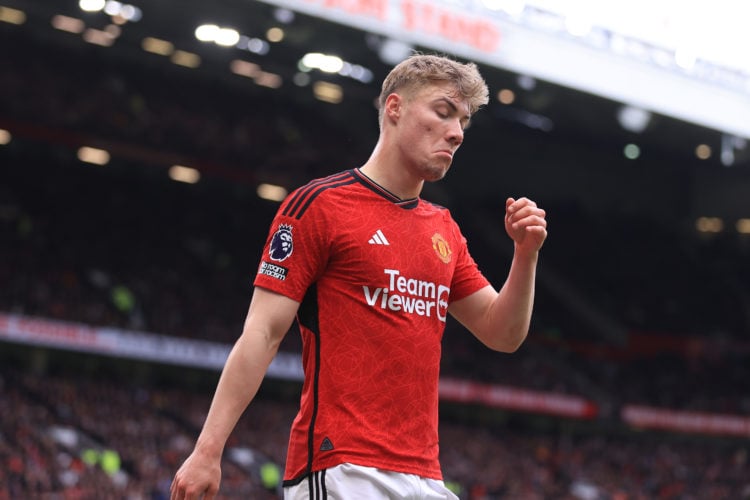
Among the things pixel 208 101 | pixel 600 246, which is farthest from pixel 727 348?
pixel 208 101

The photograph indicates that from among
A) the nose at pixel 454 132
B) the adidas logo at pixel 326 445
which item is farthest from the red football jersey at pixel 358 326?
the nose at pixel 454 132

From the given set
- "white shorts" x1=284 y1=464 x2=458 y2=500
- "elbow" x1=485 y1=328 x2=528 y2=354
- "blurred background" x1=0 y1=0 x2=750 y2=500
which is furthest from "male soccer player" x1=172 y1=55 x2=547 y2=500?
"blurred background" x1=0 y1=0 x2=750 y2=500

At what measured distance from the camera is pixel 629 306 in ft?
114

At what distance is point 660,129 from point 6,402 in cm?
1816

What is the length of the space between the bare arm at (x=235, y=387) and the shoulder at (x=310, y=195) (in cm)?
26

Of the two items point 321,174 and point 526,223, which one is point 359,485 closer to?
point 526,223

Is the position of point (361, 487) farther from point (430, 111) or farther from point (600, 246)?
point (600, 246)

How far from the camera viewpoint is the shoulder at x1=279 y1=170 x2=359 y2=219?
3.28m

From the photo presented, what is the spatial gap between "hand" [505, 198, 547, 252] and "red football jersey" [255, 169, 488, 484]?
29 centimetres

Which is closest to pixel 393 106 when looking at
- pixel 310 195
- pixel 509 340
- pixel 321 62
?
pixel 310 195

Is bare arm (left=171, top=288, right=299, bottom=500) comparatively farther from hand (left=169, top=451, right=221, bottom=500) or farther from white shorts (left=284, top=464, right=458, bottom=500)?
white shorts (left=284, top=464, right=458, bottom=500)

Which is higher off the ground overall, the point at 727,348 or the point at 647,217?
the point at 647,217

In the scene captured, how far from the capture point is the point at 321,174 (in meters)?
31.2

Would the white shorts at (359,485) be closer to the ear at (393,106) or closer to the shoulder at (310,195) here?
the shoulder at (310,195)
